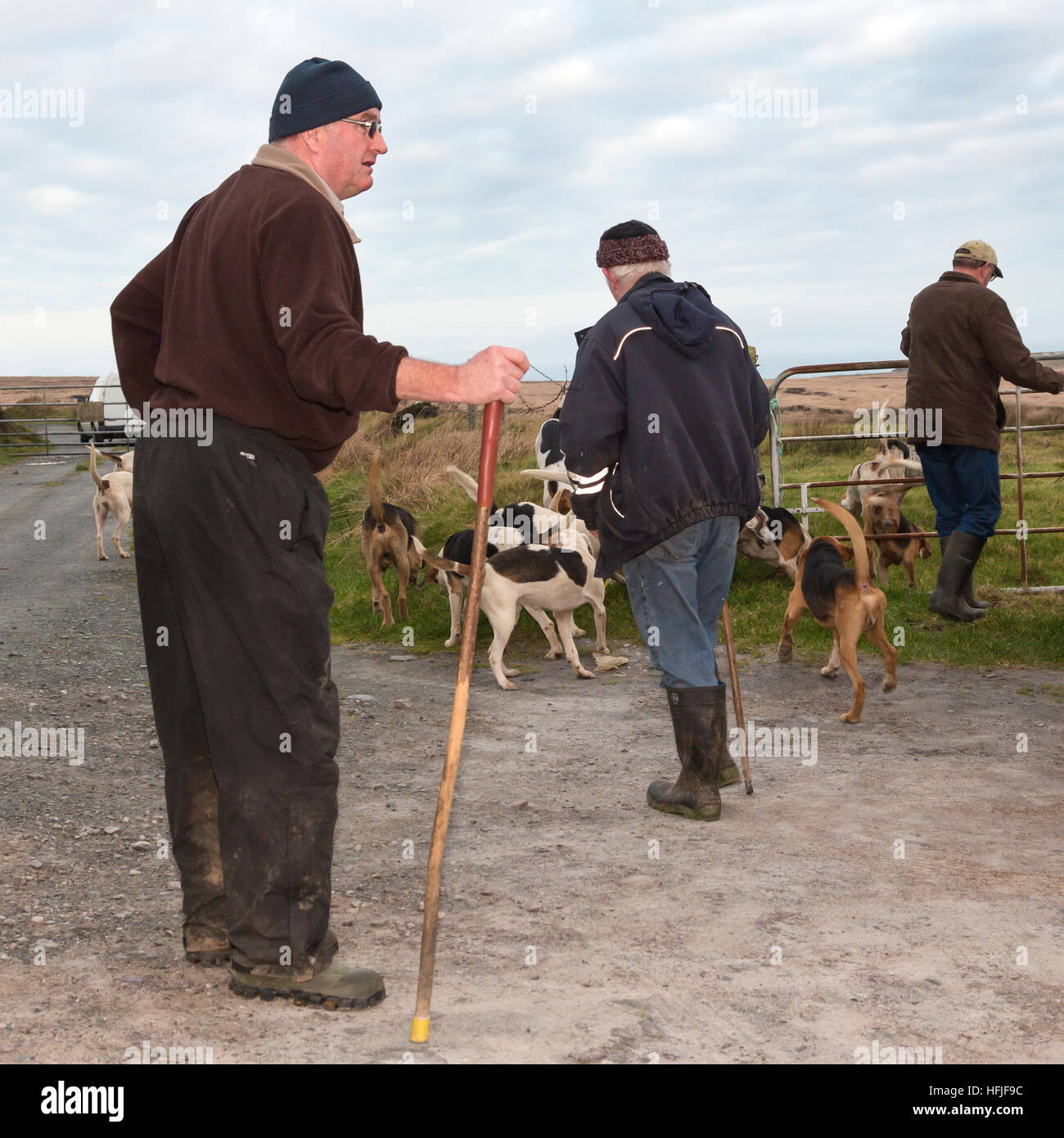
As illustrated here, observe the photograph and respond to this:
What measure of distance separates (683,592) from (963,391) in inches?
165

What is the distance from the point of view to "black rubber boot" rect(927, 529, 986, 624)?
8398 millimetres

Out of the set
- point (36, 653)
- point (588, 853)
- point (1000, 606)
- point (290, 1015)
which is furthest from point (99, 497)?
point (290, 1015)

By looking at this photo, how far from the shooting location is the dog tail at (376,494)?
7.97 metres

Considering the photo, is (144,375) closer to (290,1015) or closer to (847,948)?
(290,1015)

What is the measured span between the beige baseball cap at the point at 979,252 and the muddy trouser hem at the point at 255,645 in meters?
6.41

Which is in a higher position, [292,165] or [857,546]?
[292,165]

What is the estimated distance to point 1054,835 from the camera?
15.4ft

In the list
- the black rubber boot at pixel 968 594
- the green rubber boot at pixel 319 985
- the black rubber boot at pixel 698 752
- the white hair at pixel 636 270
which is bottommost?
the green rubber boot at pixel 319 985

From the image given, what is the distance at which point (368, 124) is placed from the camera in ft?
10.9

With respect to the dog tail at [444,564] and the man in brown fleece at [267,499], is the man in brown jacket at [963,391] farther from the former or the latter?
the man in brown fleece at [267,499]

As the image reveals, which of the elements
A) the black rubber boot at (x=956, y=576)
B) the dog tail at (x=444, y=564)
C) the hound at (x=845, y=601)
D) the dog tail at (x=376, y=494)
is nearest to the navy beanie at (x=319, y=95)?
the hound at (x=845, y=601)

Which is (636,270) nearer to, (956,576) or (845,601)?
(845,601)

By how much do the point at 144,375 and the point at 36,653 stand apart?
530cm

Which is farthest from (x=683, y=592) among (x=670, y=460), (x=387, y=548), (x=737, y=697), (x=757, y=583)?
(x=757, y=583)
